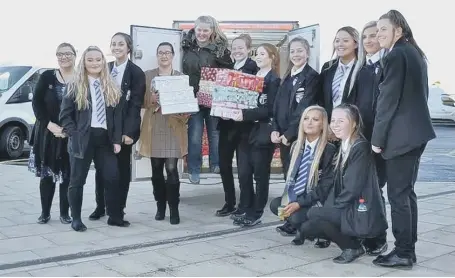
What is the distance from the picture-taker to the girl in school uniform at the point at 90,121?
15.8ft

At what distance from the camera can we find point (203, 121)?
5742 mm

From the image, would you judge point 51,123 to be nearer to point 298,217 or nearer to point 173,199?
point 173,199

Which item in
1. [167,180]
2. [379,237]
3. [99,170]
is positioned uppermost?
[99,170]

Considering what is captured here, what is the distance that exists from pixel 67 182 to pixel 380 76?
3124mm

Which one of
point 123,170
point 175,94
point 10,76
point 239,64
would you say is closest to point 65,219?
point 123,170

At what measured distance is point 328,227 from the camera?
13.3 feet

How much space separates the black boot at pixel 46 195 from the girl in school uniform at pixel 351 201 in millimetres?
2643

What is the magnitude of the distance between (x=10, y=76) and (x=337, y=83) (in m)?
9.03

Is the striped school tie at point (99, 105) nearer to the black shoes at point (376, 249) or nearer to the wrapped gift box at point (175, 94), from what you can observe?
the wrapped gift box at point (175, 94)

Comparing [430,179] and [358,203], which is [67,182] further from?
[430,179]

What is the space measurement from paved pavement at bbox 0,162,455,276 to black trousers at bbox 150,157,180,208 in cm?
29

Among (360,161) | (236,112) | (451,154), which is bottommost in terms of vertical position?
(451,154)

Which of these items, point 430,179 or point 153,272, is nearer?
point 153,272

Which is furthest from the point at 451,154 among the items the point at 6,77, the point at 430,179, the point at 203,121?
the point at 6,77
